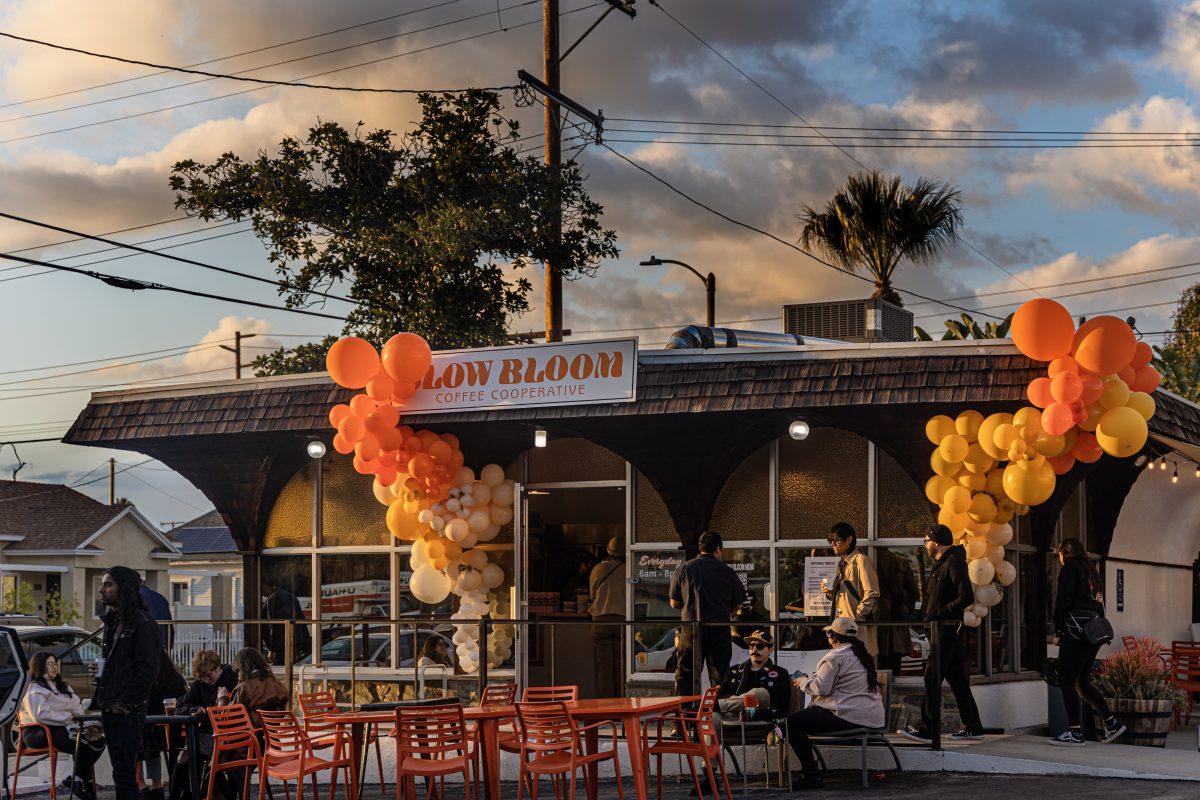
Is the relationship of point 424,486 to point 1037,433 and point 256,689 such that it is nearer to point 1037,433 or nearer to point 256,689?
point 256,689

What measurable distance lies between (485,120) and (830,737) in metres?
16.1

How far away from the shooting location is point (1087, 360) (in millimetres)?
11625

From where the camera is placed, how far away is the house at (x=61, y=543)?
4362 centimetres

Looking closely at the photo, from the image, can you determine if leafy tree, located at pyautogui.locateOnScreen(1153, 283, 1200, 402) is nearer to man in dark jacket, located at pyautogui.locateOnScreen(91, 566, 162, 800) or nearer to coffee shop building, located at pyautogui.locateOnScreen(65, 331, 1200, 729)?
coffee shop building, located at pyautogui.locateOnScreen(65, 331, 1200, 729)

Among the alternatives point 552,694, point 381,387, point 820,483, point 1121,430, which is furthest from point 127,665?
point 1121,430

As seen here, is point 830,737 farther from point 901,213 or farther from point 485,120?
point 901,213

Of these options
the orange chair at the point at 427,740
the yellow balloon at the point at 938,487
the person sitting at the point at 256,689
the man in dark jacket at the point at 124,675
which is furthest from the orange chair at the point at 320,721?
the yellow balloon at the point at 938,487

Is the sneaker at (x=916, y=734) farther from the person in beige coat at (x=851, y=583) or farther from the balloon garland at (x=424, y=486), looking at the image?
the balloon garland at (x=424, y=486)

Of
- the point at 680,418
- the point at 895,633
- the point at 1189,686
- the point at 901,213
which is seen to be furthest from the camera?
the point at 901,213

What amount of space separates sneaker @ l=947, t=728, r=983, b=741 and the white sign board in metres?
1.68

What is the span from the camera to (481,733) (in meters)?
10.5

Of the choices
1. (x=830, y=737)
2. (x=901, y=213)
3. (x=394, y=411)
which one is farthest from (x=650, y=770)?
(x=901, y=213)

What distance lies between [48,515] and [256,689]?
3748 cm

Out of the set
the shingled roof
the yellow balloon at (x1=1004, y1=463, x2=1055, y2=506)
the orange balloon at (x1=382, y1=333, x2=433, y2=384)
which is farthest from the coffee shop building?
the shingled roof
